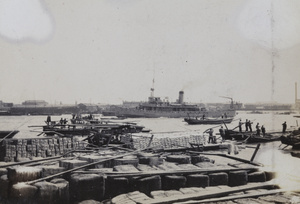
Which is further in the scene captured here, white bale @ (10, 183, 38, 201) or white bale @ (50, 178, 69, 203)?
white bale @ (50, 178, 69, 203)

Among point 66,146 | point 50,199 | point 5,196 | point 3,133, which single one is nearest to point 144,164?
point 50,199

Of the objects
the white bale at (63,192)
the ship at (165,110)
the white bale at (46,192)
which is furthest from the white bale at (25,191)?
the ship at (165,110)

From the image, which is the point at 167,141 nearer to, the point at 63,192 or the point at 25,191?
the point at 63,192

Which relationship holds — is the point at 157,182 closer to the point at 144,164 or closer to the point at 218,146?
the point at 144,164

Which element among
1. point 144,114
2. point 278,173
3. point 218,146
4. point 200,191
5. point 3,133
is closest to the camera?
point 200,191

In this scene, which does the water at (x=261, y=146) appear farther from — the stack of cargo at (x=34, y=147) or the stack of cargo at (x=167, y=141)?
the stack of cargo at (x=34, y=147)

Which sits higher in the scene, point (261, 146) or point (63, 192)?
point (63, 192)

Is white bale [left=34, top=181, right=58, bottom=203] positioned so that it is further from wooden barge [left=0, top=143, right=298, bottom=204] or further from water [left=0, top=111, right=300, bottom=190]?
water [left=0, top=111, right=300, bottom=190]

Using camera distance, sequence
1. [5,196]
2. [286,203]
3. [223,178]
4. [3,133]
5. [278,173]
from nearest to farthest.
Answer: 1. [286,203]
2. [5,196]
3. [223,178]
4. [278,173]
5. [3,133]

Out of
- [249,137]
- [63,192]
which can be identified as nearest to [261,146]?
[249,137]

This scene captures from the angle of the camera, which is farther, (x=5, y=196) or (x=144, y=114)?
(x=144, y=114)

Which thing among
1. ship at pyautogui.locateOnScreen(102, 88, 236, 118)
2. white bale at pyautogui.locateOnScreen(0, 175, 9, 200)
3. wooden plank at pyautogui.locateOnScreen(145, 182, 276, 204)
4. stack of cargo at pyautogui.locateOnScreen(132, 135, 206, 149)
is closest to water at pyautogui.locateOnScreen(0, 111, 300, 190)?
stack of cargo at pyautogui.locateOnScreen(132, 135, 206, 149)
